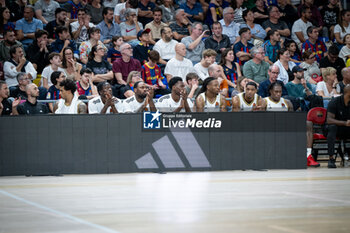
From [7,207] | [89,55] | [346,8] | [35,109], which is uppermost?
[346,8]

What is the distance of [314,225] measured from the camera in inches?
212

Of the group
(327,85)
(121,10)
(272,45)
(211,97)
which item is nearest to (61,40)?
(121,10)

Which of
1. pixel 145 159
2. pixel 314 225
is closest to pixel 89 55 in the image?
pixel 145 159

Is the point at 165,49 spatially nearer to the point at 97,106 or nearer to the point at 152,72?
the point at 152,72

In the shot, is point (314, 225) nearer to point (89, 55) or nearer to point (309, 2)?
point (89, 55)

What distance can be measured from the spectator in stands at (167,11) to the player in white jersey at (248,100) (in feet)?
19.5

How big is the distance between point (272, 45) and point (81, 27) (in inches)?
227

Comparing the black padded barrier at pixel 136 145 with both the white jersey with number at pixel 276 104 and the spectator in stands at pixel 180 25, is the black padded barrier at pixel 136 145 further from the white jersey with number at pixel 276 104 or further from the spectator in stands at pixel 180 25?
the spectator in stands at pixel 180 25

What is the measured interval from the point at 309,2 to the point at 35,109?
38.0 ft

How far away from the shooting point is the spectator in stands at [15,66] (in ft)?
51.3

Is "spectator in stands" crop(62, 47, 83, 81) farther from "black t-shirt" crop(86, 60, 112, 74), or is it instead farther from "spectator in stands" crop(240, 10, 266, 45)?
"spectator in stands" crop(240, 10, 266, 45)

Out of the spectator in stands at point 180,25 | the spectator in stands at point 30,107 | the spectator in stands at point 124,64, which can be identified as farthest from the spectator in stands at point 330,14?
the spectator in stands at point 30,107

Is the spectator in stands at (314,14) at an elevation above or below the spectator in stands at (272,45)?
above

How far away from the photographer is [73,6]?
18.2 m
